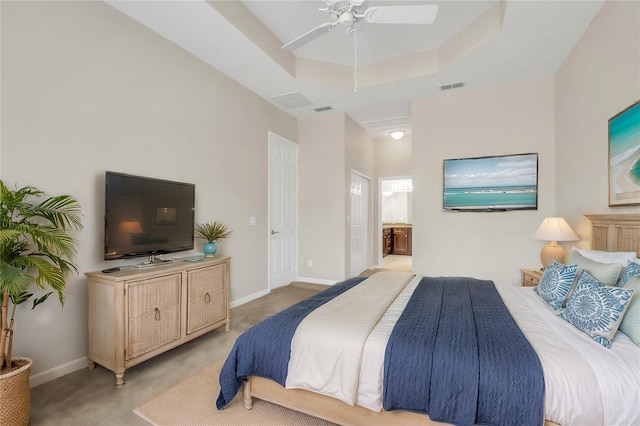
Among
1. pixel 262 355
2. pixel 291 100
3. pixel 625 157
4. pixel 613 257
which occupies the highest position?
pixel 291 100

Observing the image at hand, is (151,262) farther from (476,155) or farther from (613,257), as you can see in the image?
(476,155)

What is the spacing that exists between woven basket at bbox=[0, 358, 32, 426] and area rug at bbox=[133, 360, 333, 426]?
1.78ft

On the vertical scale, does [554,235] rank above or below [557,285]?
above

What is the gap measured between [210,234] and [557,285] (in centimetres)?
306

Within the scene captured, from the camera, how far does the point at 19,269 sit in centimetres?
163

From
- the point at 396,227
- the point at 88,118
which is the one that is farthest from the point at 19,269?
the point at 396,227

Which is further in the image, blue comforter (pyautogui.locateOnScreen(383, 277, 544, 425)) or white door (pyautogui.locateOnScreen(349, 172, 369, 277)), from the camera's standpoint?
white door (pyautogui.locateOnScreen(349, 172, 369, 277))

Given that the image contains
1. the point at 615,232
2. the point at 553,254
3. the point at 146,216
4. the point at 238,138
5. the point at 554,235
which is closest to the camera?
the point at 615,232

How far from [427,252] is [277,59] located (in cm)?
327

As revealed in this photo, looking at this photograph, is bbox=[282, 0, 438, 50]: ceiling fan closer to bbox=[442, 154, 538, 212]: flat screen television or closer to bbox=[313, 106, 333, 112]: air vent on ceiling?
bbox=[442, 154, 538, 212]: flat screen television

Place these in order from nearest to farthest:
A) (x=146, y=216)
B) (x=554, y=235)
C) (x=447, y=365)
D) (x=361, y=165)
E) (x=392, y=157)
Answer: (x=447, y=365), (x=146, y=216), (x=554, y=235), (x=361, y=165), (x=392, y=157)

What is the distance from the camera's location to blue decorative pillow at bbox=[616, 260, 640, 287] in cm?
169

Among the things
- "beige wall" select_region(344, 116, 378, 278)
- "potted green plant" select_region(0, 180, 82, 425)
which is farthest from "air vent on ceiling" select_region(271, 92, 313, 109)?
"potted green plant" select_region(0, 180, 82, 425)

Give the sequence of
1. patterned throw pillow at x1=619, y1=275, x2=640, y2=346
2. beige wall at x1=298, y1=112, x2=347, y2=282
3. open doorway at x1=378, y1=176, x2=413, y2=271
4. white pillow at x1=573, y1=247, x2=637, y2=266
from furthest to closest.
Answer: open doorway at x1=378, y1=176, x2=413, y2=271 → beige wall at x1=298, y1=112, x2=347, y2=282 → white pillow at x1=573, y1=247, x2=637, y2=266 → patterned throw pillow at x1=619, y1=275, x2=640, y2=346
